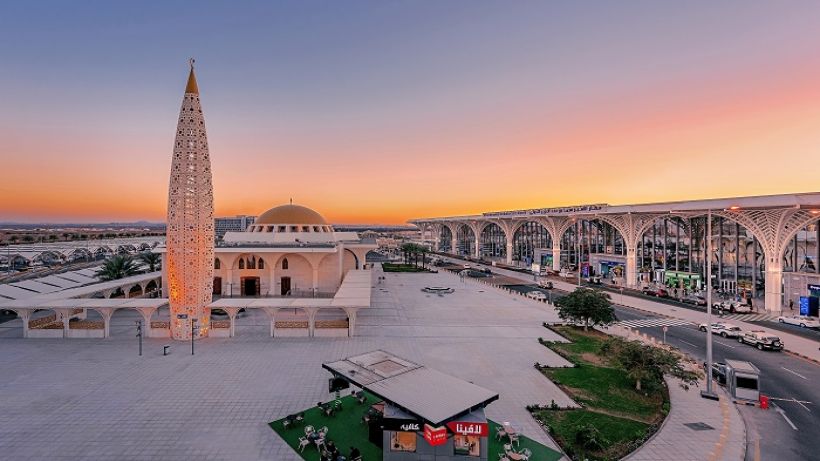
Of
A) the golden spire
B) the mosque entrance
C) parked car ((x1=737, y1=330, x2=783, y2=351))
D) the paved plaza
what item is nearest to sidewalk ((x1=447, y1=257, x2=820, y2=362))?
parked car ((x1=737, y1=330, x2=783, y2=351))

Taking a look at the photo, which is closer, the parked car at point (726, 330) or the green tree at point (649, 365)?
the green tree at point (649, 365)

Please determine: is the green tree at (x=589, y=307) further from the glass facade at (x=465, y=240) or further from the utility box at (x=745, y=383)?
the glass facade at (x=465, y=240)

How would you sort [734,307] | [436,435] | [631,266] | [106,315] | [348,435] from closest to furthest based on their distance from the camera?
[436,435] → [348,435] → [106,315] → [734,307] → [631,266]

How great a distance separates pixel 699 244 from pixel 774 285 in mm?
16886

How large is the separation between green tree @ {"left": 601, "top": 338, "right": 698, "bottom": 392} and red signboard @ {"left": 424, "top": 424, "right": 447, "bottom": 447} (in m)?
12.8

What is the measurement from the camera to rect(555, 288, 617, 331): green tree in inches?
1289

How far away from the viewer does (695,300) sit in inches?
1973

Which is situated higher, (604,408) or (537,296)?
(604,408)

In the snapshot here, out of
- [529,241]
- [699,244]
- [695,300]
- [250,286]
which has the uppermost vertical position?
[699,244]

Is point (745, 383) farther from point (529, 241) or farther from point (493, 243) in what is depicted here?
point (493, 243)

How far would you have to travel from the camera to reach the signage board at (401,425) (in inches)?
549

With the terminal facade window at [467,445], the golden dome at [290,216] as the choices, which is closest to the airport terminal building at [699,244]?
the terminal facade window at [467,445]

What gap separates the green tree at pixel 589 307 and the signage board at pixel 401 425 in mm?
23975

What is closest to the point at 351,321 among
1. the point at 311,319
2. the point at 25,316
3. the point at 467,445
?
the point at 311,319
